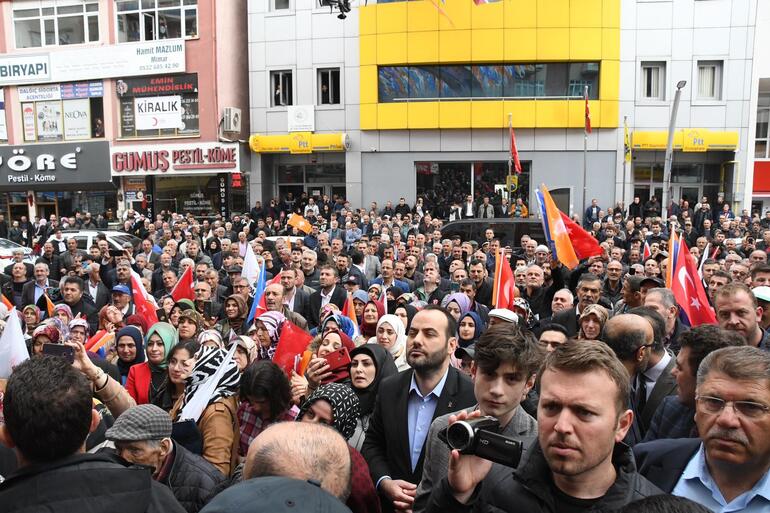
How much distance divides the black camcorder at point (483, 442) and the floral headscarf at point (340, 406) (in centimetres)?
136

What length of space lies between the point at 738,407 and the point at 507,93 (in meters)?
22.2

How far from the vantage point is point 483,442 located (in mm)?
1922

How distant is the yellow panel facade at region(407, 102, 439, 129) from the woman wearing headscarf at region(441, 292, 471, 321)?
17.0 meters

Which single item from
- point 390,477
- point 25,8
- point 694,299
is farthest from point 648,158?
point 25,8

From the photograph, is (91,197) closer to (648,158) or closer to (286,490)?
(648,158)

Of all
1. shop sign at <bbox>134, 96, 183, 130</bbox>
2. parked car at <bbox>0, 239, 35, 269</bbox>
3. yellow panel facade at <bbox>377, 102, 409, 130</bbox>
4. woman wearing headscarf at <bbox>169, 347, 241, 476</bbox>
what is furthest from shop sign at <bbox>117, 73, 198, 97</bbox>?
woman wearing headscarf at <bbox>169, 347, 241, 476</bbox>

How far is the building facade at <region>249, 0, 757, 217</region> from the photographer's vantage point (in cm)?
2217

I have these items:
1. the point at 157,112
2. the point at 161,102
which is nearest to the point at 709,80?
the point at 161,102

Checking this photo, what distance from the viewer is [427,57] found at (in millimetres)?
22906

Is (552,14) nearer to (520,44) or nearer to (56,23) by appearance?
(520,44)

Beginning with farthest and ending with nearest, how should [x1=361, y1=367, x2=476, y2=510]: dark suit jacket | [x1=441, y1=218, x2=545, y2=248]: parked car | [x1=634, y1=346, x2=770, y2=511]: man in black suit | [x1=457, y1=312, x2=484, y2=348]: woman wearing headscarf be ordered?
[x1=441, y1=218, x2=545, y2=248]: parked car < [x1=457, y1=312, x2=484, y2=348]: woman wearing headscarf < [x1=361, y1=367, x2=476, y2=510]: dark suit jacket < [x1=634, y1=346, x2=770, y2=511]: man in black suit

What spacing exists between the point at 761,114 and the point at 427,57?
15.5m

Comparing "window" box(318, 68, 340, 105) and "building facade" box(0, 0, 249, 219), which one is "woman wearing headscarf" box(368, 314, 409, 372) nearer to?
"building facade" box(0, 0, 249, 219)

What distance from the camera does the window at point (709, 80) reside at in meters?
22.5
